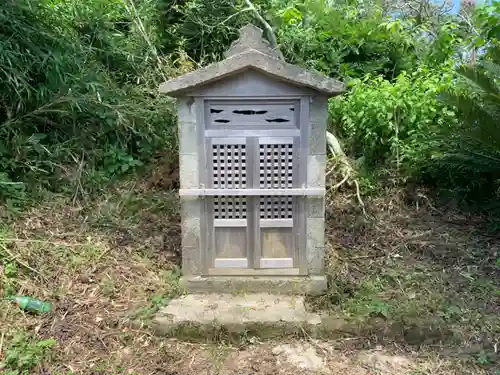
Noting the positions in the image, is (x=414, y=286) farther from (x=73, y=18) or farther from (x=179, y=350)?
(x=73, y=18)

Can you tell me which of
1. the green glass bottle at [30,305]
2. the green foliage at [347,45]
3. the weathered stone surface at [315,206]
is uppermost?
the green foliage at [347,45]

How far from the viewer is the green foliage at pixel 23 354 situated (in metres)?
3.22

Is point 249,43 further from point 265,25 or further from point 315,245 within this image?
point 265,25

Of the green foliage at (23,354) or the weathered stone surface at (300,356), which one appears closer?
the green foliage at (23,354)

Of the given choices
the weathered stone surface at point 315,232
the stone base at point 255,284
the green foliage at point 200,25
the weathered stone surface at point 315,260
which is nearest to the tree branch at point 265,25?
the green foliage at point 200,25

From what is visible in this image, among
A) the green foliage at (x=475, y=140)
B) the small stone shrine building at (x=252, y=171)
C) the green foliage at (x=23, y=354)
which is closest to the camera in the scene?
the green foliage at (x=23, y=354)

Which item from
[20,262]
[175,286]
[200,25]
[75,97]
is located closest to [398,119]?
[200,25]

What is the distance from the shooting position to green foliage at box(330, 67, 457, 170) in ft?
18.9

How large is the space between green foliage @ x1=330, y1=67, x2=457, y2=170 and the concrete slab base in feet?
9.17

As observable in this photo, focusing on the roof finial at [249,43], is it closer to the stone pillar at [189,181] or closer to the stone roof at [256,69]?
the stone roof at [256,69]

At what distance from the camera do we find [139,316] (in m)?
3.78

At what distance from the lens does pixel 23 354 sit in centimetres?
329

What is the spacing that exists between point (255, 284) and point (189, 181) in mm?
1073

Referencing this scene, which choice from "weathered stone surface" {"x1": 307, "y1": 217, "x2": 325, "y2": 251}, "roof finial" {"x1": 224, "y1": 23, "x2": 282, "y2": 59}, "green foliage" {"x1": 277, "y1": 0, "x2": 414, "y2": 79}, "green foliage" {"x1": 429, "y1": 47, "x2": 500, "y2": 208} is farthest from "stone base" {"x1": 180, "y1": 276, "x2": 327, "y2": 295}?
"green foliage" {"x1": 277, "y1": 0, "x2": 414, "y2": 79}
